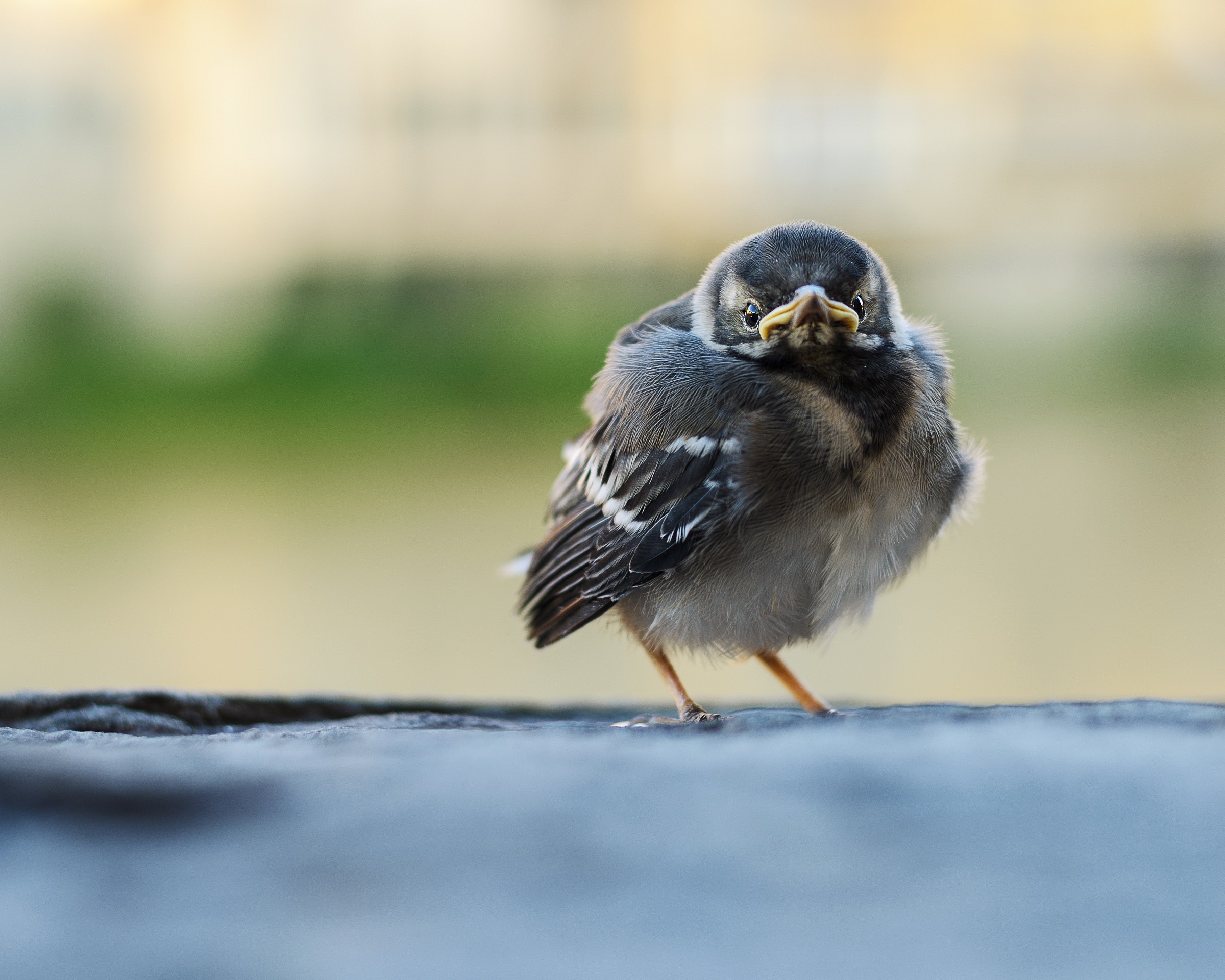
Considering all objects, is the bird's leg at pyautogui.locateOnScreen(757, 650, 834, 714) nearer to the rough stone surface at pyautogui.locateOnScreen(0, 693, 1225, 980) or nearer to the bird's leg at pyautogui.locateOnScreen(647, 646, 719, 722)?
the bird's leg at pyautogui.locateOnScreen(647, 646, 719, 722)

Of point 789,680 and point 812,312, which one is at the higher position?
point 812,312

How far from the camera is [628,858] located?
33.2 inches

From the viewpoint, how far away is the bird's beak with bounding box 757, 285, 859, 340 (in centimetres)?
211

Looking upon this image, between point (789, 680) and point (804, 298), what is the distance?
84cm

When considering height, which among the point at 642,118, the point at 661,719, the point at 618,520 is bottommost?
the point at 661,719

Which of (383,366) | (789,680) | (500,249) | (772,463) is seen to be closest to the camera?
(772,463)

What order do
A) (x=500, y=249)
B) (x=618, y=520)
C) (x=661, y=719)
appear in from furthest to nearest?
(x=500, y=249)
(x=618, y=520)
(x=661, y=719)

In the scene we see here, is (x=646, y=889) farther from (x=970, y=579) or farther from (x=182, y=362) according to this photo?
(x=182, y=362)

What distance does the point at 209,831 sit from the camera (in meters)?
0.91

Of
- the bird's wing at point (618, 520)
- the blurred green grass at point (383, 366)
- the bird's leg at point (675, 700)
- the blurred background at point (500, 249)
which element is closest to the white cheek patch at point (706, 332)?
the bird's wing at point (618, 520)

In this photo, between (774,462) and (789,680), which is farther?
(789,680)

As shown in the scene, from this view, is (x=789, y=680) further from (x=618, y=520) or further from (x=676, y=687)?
(x=618, y=520)

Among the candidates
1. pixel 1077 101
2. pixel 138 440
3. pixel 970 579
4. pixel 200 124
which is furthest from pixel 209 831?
pixel 1077 101

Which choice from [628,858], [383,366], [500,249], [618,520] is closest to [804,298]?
[618,520]
